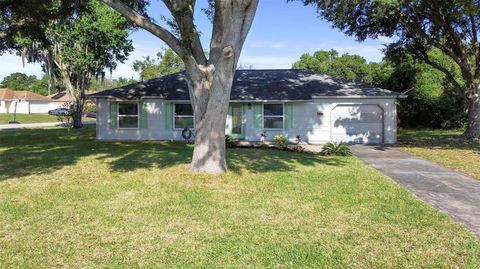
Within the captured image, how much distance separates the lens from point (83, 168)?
11336 mm

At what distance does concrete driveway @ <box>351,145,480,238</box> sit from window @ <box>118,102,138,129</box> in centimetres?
1240

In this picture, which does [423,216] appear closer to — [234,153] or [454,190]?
[454,190]

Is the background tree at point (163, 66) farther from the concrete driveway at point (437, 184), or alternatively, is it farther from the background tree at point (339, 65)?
the concrete driveway at point (437, 184)

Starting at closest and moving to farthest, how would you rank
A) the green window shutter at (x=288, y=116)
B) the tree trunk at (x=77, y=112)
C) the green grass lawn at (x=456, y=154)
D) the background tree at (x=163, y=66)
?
the green grass lawn at (x=456, y=154) → the green window shutter at (x=288, y=116) → the tree trunk at (x=77, y=112) → the background tree at (x=163, y=66)

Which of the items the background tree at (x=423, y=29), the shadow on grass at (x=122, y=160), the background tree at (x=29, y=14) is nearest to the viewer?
the shadow on grass at (x=122, y=160)

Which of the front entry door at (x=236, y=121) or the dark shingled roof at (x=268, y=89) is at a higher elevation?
the dark shingled roof at (x=268, y=89)

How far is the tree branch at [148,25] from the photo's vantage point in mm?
9695

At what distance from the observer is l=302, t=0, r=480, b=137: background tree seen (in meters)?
20.3

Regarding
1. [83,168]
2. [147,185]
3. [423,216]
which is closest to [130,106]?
[83,168]

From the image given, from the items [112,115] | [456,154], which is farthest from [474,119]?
[112,115]

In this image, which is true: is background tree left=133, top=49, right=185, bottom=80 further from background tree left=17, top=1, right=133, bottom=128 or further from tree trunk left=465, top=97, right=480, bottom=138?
tree trunk left=465, top=97, right=480, bottom=138

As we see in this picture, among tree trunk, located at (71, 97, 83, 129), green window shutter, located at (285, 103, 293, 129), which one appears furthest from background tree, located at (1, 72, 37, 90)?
green window shutter, located at (285, 103, 293, 129)

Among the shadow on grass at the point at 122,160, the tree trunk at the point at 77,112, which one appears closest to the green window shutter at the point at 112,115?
the shadow on grass at the point at 122,160

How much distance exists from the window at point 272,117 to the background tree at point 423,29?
544 centimetres
